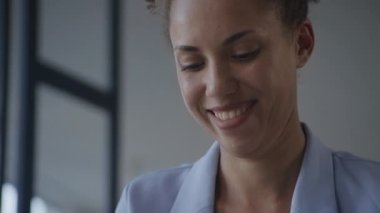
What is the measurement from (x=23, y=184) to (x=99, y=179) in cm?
28

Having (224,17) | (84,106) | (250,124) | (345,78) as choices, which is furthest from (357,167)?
(84,106)

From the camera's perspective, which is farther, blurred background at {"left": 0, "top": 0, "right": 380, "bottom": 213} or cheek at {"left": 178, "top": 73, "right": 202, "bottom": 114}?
blurred background at {"left": 0, "top": 0, "right": 380, "bottom": 213}

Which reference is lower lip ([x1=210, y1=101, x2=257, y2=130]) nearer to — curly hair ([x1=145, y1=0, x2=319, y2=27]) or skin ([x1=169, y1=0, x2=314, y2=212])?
skin ([x1=169, y1=0, x2=314, y2=212])

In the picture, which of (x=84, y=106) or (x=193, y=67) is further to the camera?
(x=84, y=106)

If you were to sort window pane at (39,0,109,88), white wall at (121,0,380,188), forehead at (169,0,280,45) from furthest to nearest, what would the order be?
1. window pane at (39,0,109,88)
2. white wall at (121,0,380,188)
3. forehead at (169,0,280,45)

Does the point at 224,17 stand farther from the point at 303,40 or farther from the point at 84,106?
the point at 84,106

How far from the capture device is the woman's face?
600mm

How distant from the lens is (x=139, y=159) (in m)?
1.94

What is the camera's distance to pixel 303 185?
2.22 feet

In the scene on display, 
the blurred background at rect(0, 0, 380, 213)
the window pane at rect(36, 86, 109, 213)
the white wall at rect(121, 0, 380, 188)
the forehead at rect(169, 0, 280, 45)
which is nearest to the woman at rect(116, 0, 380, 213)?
the forehead at rect(169, 0, 280, 45)

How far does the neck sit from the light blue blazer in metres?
0.02

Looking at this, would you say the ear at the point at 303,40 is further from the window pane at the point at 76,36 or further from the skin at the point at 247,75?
the window pane at the point at 76,36

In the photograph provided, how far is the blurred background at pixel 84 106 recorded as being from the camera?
6.19ft

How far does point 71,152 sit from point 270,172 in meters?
1.44
